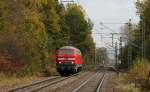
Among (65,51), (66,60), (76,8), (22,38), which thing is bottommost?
(66,60)

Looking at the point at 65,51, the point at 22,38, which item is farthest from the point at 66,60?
the point at 22,38

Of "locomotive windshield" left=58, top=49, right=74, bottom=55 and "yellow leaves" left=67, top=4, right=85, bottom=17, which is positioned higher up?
"yellow leaves" left=67, top=4, right=85, bottom=17

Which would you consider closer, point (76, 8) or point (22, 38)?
point (22, 38)

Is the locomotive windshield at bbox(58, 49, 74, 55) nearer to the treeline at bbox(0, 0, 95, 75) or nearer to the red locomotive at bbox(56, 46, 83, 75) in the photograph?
the red locomotive at bbox(56, 46, 83, 75)

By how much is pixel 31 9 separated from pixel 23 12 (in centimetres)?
596

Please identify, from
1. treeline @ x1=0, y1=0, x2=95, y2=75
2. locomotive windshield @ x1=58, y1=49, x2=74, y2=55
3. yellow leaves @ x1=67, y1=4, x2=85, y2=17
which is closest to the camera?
treeline @ x1=0, y1=0, x2=95, y2=75

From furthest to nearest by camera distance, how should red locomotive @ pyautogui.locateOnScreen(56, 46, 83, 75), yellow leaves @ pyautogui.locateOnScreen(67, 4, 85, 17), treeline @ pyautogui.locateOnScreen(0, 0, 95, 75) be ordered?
yellow leaves @ pyautogui.locateOnScreen(67, 4, 85, 17) → red locomotive @ pyautogui.locateOnScreen(56, 46, 83, 75) → treeline @ pyautogui.locateOnScreen(0, 0, 95, 75)

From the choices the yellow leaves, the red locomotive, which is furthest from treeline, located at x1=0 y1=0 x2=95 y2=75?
the yellow leaves

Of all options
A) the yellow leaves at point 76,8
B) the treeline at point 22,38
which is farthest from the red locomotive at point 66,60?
the yellow leaves at point 76,8

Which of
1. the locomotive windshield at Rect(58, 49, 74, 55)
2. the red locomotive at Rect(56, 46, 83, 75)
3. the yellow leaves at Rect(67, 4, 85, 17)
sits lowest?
the red locomotive at Rect(56, 46, 83, 75)

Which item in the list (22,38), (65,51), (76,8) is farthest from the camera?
(76,8)

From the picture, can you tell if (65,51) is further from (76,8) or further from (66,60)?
(76,8)

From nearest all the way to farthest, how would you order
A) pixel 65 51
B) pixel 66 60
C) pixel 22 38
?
pixel 22 38
pixel 66 60
pixel 65 51

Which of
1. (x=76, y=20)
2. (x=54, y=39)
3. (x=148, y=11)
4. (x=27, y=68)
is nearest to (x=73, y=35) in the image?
(x=76, y=20)
